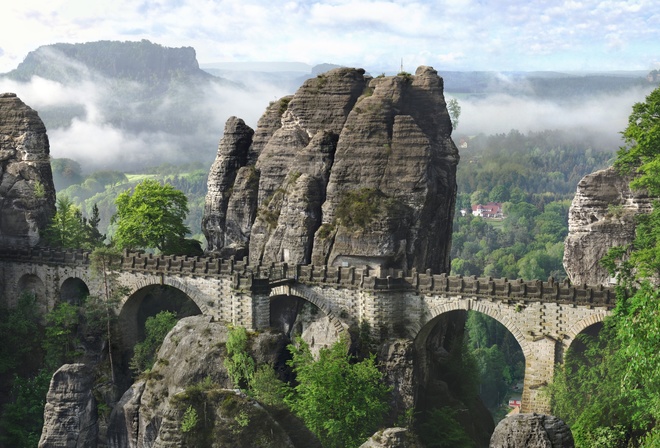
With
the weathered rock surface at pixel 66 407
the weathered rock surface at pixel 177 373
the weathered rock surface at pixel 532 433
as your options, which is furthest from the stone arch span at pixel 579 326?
the weathered rock surface at pixel 532 433

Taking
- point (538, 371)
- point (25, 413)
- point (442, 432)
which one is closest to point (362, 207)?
point (442, 432)

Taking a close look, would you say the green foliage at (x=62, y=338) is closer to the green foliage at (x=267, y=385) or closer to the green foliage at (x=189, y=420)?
the green foliage at (x=267, y=385)

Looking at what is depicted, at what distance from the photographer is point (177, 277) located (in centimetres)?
5703

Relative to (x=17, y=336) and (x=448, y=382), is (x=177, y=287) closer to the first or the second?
(x=17, y=336)

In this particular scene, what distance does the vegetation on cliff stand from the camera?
3778cm

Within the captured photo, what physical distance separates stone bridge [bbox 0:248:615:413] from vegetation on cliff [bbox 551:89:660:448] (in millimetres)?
1720

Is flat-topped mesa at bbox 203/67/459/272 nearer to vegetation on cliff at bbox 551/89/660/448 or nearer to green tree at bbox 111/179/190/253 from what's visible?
green tree at bbox 111/179/190/253

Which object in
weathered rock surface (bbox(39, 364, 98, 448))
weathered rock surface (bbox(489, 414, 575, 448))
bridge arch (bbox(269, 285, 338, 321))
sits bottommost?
weathered rock surface (bbox(39, 364, 98, 448))

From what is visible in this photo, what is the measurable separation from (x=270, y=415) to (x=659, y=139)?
26901 mm

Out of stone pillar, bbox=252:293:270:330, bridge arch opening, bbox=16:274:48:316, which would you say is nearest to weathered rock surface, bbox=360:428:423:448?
stone pillar, bbox=252:293:270:330

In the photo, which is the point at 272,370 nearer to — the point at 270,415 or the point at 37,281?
the point at 270,415

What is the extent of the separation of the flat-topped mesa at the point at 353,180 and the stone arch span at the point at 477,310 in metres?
4.97

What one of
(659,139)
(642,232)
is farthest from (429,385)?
(659,139)

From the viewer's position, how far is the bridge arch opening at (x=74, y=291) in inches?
2458
